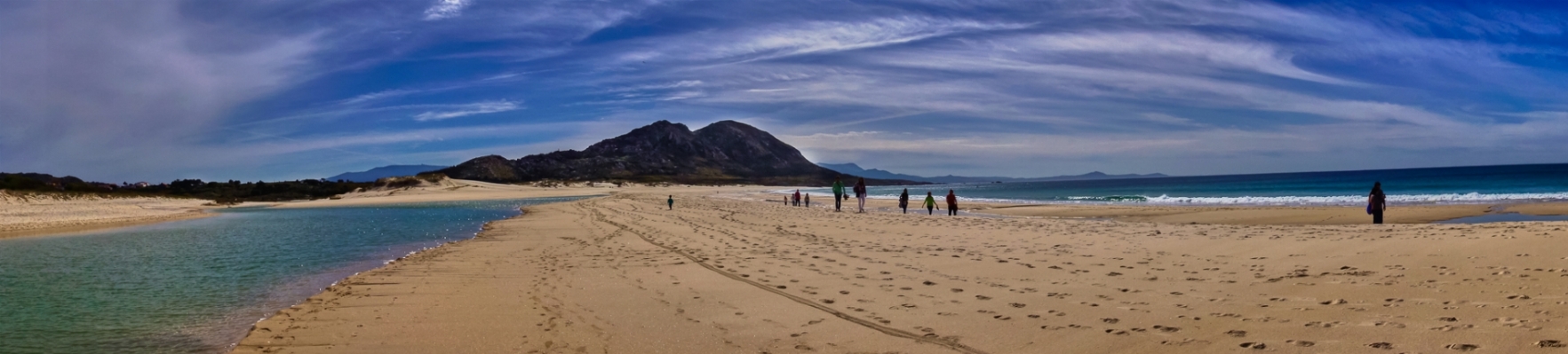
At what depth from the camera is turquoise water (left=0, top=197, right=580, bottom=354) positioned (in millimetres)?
7883

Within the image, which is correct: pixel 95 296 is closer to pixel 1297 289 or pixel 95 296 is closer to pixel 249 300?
pixel 249 300

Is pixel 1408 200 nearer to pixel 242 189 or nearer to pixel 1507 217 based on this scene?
pixel 1507 217

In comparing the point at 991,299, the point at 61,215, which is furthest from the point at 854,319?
the point at 61,215

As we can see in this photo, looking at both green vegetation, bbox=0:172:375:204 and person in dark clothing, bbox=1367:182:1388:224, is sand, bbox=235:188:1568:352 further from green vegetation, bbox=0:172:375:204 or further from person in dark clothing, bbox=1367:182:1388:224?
green vegetation, bbox=0:172:375:204

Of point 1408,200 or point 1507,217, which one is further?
point 1408,200

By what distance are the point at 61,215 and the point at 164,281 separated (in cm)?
3224

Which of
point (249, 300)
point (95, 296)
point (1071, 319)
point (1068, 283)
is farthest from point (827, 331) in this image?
point (95, 296)

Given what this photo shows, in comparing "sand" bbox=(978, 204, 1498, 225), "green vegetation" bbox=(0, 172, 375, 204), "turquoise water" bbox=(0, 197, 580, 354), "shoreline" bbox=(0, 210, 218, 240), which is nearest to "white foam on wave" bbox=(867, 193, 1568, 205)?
"sand" bbox=(978, 204, 1498, 225)

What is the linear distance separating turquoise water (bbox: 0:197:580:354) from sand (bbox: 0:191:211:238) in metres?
6.82

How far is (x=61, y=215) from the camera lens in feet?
115

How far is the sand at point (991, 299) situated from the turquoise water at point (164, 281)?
0.78 metres

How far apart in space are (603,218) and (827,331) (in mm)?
22743

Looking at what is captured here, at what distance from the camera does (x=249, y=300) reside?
10047mm

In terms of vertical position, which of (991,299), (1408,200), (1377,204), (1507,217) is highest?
(1377,204)
